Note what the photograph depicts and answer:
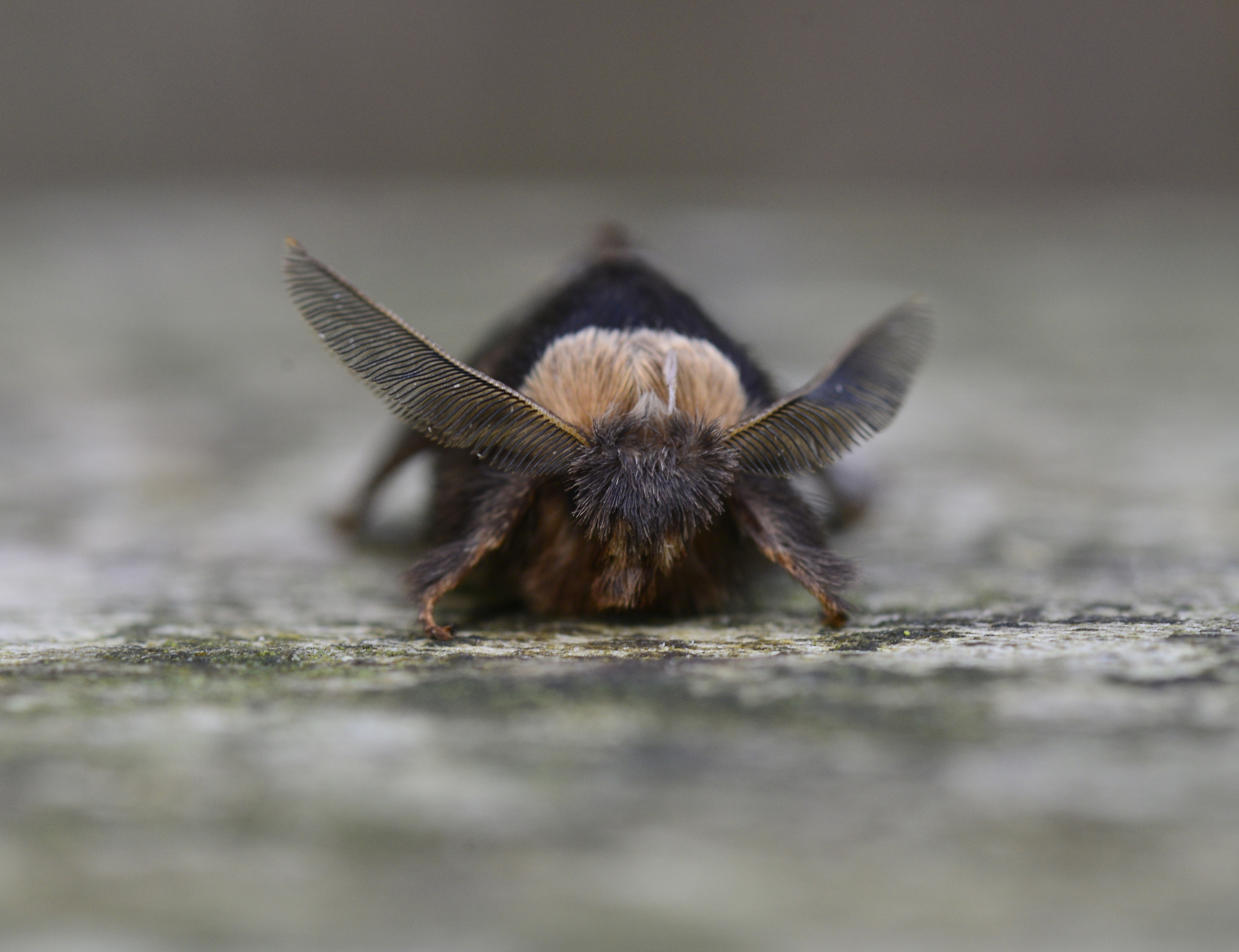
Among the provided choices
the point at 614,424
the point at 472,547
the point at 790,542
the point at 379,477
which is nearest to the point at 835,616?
the point at 790,542

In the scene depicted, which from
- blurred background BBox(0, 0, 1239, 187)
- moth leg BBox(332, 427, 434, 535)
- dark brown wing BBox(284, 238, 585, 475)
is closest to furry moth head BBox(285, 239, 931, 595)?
Answer: dark brown wing BBox(284, 238, 585, 475)

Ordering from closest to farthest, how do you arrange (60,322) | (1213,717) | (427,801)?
(427,801)
(1213,717)
(60,322)

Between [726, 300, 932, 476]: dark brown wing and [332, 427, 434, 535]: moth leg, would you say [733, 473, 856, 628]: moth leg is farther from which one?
[332, 427, 434, 535]: moth leg

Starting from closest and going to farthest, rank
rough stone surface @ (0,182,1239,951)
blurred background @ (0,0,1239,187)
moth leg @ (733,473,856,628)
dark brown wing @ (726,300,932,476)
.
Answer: rough stone surface @ (0,182,1239,951), dark brown wing @ (726,300,932,476), moth leg @ (733,473,856,628), blurred background @ (0,0,1239,187)

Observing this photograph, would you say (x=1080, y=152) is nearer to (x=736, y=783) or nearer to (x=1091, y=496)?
(x=1091, y=496)

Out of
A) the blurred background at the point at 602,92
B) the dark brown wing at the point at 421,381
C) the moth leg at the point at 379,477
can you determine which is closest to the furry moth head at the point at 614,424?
the dark brown wing at the point at 421,381

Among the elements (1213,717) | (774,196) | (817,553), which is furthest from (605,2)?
(1213,717)

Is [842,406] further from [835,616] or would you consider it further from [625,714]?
[625,714]
